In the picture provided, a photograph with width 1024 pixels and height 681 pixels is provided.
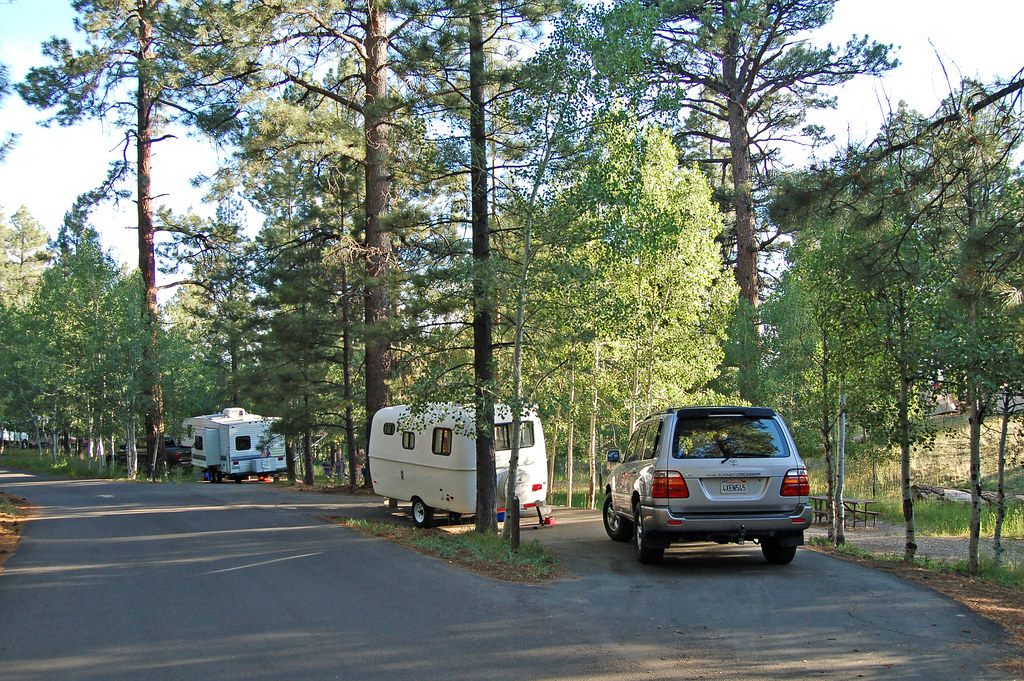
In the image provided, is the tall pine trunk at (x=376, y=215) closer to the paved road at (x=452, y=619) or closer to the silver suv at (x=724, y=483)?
the paved road at (x=452, y=619)

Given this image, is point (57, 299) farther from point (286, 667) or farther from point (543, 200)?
point (286, 667)

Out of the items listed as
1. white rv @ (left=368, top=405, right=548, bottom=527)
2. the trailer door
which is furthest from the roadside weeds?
the trailer door

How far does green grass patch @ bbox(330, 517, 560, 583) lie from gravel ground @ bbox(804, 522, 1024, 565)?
6.47 metres

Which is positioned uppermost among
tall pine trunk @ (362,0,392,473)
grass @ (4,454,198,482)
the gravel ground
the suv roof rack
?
tall pine trunk @ (362,0,392,473)

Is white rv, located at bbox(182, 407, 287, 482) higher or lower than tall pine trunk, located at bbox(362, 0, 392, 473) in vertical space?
lower

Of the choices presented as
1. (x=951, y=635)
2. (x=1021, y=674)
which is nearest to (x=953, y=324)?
(x=951, y=635)

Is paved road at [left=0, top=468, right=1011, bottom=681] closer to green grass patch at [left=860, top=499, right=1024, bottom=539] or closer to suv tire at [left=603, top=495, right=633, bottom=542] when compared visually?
suv tire at [left=603, top=495, right=633, bottom=542]

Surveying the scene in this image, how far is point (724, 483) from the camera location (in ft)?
29.7

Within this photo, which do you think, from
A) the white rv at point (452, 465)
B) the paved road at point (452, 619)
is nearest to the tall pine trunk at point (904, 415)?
the paved road at point (452, 619)

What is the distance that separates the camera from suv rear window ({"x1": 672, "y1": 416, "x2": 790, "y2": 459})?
9.21m

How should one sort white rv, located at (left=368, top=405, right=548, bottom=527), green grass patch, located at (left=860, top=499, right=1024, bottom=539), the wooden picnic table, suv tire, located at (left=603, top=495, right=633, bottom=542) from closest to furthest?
suv tire, located at (left=603, top=495, right=633, bottom=542) → white rv, located at (left=368, top=405, right=548, bottom=527) → green grass patch, located at (left=860, top=499, right=1024, bottom=539) → the wooden picnic table

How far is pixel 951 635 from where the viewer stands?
6.50 metres

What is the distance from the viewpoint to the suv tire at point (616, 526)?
1218 cm

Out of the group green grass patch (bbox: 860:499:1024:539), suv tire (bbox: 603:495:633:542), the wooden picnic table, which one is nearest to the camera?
suv tire (bbox: 603:495:633:542)
